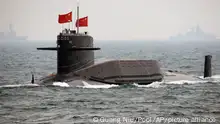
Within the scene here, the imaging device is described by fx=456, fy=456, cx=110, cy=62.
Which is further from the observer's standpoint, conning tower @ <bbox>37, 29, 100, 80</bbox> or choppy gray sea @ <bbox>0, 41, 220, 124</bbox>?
conning tower @ <bbox>37, 29, 100, 80</bbox>

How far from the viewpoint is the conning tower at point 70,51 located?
117 feet

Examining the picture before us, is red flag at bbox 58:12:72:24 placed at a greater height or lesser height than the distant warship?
greater

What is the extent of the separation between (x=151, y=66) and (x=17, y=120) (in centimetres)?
1725

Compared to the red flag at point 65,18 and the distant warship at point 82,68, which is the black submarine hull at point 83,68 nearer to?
the distant warship at point 82,68

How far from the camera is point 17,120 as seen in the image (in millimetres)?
23719

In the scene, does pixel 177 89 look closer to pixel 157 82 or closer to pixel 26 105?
pixel 157 82

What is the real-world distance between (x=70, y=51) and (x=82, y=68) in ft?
5.79

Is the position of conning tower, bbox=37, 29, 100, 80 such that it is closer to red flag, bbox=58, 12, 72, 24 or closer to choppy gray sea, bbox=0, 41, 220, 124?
red flag, bbox=58, 12, 72, 24

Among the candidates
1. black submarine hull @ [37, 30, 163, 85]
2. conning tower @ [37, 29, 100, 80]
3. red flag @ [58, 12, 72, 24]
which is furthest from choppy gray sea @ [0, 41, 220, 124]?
red flag @ [58, 12, 72, 24]

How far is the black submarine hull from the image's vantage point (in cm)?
3581

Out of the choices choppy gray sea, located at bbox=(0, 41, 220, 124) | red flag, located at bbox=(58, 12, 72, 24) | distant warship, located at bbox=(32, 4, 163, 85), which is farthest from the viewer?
red flag, located at bbox=(58, 12, 72, 24)

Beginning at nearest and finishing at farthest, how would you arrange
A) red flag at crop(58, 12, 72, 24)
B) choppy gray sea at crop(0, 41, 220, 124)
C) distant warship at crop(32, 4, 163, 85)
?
1. choppy gray sea at crop(0, 41, 220, 124)
2. distant warship at crop(32, 4, 163, 85)
3. red flag at crop(58, 12, 72, 24)

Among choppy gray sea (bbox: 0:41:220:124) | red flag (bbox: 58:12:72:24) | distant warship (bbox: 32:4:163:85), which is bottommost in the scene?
choppy gray sea (bbox: 0:41:220:124)

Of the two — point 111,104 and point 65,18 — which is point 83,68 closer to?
point 65,18
